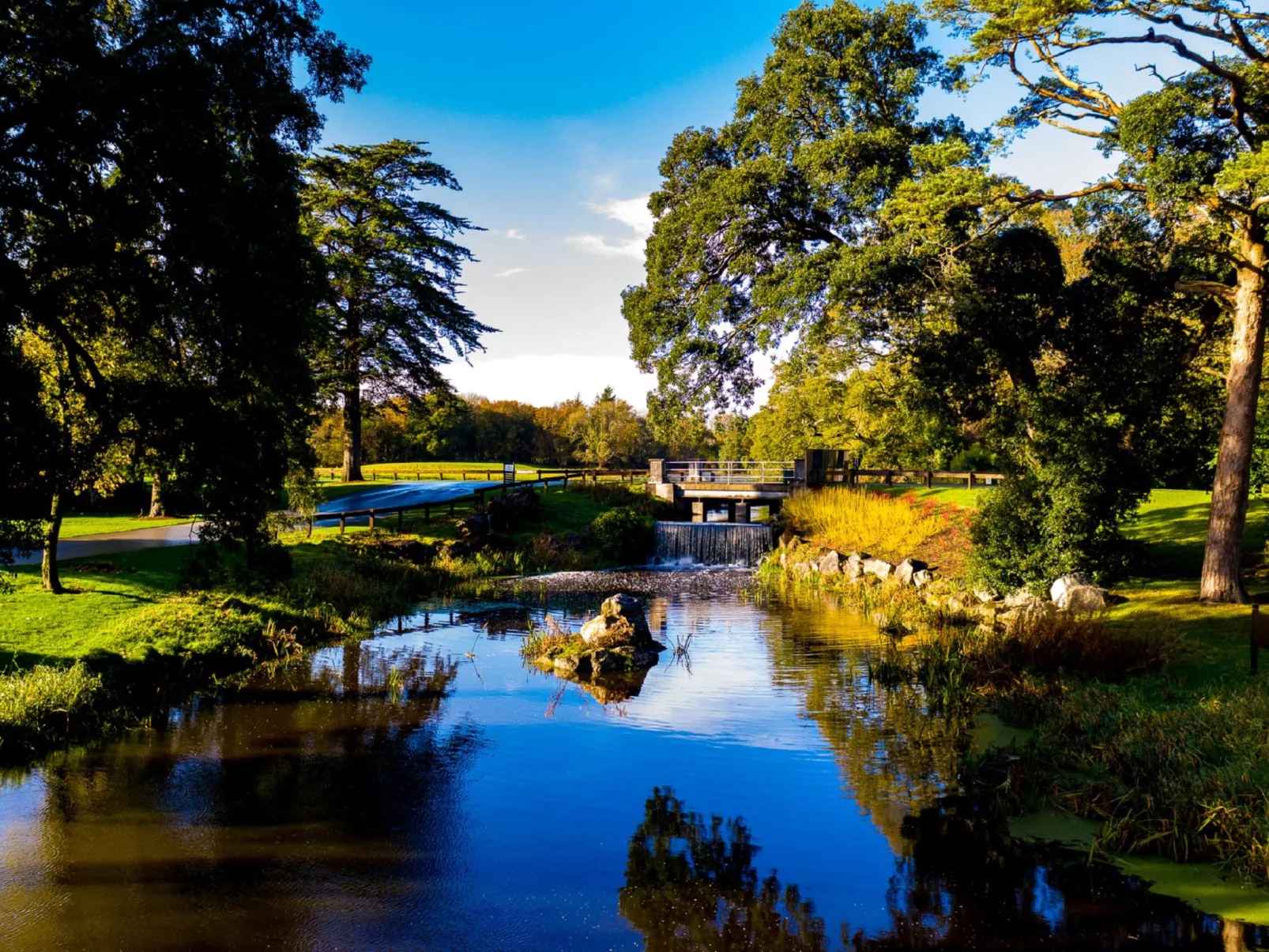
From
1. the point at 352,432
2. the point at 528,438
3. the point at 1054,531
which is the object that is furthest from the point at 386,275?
the point at 528,438

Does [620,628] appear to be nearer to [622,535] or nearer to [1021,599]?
[1021,599]

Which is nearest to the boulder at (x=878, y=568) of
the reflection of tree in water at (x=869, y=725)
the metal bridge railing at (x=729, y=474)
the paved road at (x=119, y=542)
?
the reflection of tree in water at (x=869, y=725)

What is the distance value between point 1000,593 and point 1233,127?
1019 cm

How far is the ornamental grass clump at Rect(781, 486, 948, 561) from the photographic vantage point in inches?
979

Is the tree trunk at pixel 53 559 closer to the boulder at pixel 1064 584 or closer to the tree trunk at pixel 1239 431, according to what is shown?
the boulder at pixel 1064 584

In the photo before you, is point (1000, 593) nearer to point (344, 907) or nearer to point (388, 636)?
point (388, 636)

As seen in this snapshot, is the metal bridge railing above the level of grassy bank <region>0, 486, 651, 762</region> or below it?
above

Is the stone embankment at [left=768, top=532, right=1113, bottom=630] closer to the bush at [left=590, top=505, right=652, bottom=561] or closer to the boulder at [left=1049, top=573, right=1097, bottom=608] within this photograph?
the boulder at [left=1049, top=573, right=1097, bottom=608]

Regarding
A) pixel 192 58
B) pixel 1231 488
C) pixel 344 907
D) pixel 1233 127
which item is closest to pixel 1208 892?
pixel 344 907

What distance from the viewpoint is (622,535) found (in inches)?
1236

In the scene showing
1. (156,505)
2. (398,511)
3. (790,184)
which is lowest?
(398,511)

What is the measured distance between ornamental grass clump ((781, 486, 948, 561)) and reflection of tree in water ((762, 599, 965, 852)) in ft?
25.5

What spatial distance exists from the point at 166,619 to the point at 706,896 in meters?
12.0

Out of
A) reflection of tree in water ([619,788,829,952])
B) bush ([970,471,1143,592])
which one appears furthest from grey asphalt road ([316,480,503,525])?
reflection of tree in water ([619,788,829,952])
